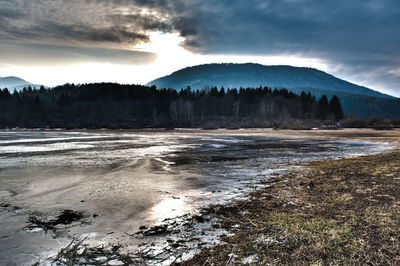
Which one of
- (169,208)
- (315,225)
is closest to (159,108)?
(169,208)

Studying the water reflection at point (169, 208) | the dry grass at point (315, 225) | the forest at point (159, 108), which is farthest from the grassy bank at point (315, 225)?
the forest at point (159, 108)

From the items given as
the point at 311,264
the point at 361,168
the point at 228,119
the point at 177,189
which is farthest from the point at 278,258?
the point at 228,119

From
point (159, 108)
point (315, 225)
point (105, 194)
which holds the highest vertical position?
point (159, 108)

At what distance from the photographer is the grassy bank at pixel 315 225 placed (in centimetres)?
477

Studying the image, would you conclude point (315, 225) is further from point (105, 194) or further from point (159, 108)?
point (159, 108)

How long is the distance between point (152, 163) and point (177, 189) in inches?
269

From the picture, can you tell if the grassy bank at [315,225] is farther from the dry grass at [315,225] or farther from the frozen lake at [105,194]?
the frozen lake at [105,194]

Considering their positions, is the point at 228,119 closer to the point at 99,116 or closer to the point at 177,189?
the point at 99,116

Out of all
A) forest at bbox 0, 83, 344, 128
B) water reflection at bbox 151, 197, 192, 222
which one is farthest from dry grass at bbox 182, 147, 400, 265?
forest at bbox 0, 83, 344, 128

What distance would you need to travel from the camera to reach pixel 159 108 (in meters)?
136

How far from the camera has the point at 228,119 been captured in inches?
4441

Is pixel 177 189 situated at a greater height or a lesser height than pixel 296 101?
lesser

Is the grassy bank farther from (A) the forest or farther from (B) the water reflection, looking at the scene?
(A) the forest

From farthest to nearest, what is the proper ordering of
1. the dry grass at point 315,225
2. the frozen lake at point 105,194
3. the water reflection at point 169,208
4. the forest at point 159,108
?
the forest at point 159,108 → the water reflection at point 169,208 → the frozen lake at point 105,194 → the dry grass at point 315,225
